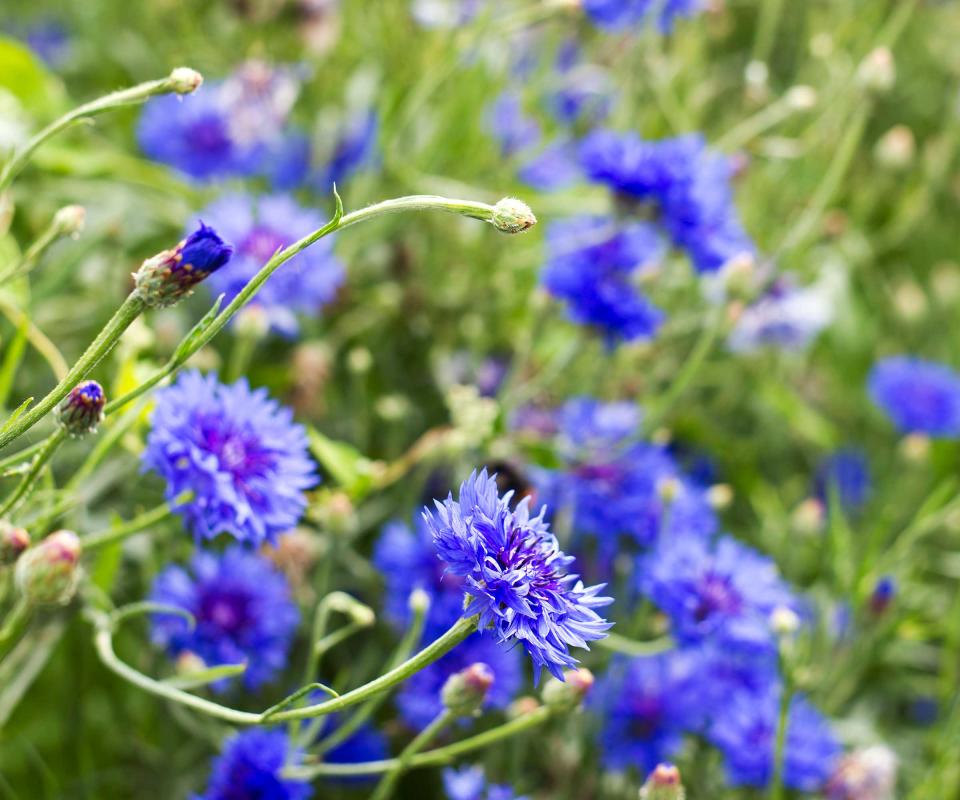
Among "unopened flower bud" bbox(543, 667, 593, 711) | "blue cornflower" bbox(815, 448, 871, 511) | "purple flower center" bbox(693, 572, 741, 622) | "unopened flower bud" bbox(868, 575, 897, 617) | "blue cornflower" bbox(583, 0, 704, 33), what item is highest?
"blue cornflower" bbox(583, 0, 704, 33)

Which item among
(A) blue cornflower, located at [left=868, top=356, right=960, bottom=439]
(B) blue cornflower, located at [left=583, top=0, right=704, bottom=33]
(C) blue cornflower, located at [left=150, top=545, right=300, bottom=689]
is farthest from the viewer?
(A) blue cornflower, located at [left=868, top=356, right=960, bottom=439]

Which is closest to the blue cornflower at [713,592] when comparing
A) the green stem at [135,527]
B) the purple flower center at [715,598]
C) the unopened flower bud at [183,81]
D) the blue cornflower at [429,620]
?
the purple flower center at [715,598]

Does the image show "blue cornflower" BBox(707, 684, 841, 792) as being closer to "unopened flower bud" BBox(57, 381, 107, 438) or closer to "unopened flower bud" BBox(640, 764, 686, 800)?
"unopened flower bud" BBox(640, 764, 686, 800)

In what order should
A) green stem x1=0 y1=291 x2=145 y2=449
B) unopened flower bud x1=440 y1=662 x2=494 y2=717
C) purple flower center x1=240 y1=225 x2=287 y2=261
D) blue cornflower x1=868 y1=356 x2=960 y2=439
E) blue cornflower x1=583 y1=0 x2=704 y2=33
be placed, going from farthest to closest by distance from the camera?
1. blue cornflower x1=868 y1=356 x2=960 y2=439
2. blue cornflower x1=583 y1=0 x2=704 y2=33
3. purple flower center x1=240 y1=225 x2=287 y2=261
4. unopened flower bud x1=440 y1=662 x2=494 y2=717
5. green stem x1=0 y1=291 x2=145 y2=449

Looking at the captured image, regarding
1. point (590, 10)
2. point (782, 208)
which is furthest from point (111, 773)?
point (782, 208)

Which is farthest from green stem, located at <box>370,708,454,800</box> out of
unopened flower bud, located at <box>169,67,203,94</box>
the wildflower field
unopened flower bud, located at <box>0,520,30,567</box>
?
unopened flower bud, located at <box>169,67,203,94</box>

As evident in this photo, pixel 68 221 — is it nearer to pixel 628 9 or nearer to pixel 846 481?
pixel 628 9

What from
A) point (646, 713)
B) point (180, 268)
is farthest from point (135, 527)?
point (646, 713)
